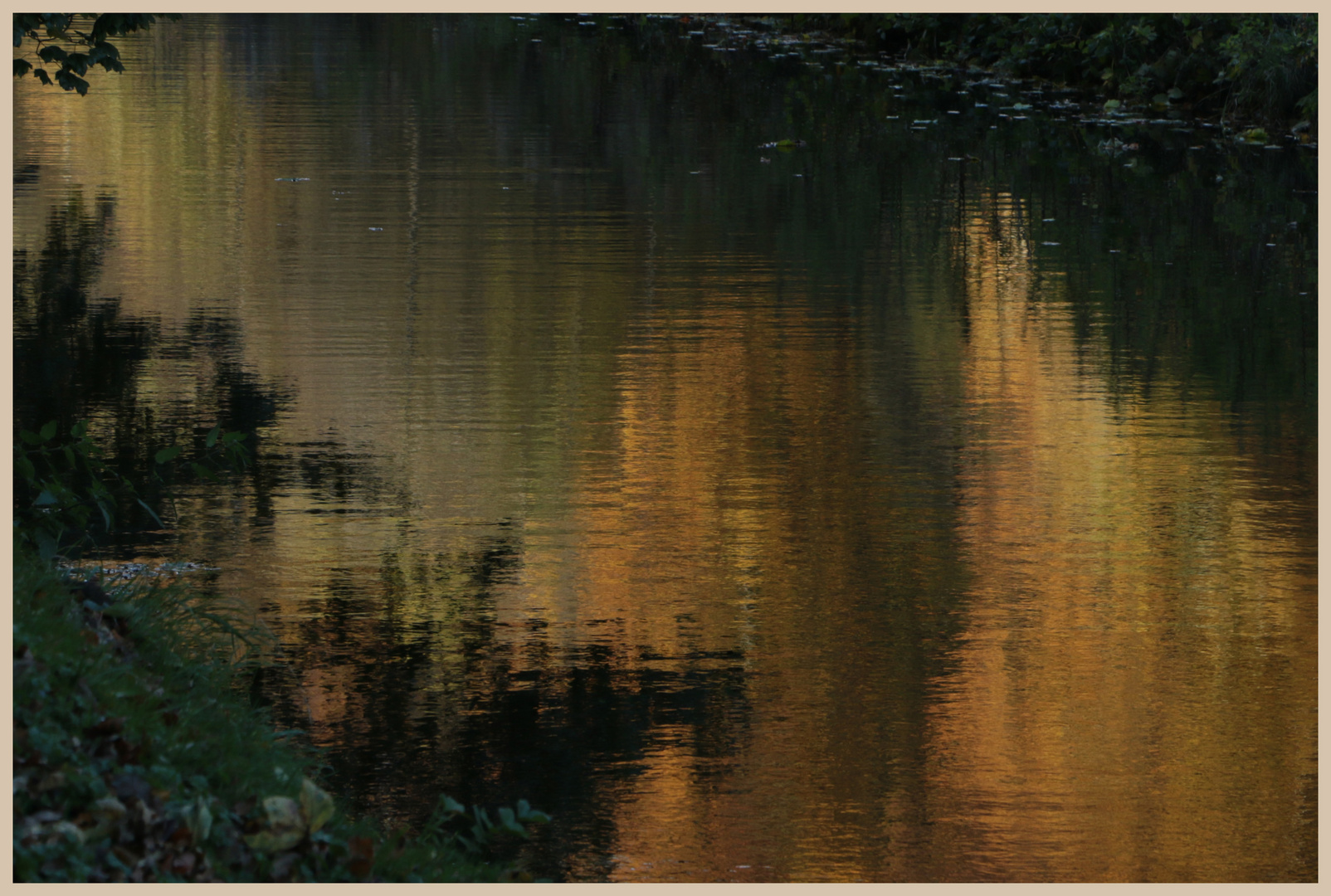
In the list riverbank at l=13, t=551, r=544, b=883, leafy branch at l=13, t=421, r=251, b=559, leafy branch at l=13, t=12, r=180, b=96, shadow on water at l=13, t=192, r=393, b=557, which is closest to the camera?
riverbank at l=13, t=551, r=544, b=883

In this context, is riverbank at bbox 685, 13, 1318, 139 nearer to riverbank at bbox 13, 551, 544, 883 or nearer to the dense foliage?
the dense foliage

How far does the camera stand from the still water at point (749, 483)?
789 centimetres

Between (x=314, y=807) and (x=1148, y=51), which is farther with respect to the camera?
(x=1148, y=51)

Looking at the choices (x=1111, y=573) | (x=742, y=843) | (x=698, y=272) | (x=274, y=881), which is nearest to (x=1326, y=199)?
(x=1111, y=573)

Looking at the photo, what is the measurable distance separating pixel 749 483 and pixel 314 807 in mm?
5912

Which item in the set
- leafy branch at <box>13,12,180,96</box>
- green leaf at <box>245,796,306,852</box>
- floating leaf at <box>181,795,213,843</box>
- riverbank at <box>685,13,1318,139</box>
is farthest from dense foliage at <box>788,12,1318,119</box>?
floating leaf at <box>181,795,213,843</box>

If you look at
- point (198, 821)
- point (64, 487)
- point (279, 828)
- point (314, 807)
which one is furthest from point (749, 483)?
point (198, 821)

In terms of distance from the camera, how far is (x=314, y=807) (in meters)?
6.24

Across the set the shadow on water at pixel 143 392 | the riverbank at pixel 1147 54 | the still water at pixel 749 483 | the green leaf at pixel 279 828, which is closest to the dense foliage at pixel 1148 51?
the riverbank at pixel 1147 54

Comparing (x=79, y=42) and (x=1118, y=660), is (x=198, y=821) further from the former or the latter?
(x=1118, y=660)

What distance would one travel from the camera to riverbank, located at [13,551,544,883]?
19.2 feet

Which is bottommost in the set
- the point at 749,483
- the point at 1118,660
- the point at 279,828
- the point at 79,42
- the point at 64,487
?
the point at 1118,660

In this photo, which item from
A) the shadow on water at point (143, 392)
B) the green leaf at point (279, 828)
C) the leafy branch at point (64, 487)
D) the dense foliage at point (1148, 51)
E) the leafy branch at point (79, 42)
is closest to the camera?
the green leaf at point (279, 828)

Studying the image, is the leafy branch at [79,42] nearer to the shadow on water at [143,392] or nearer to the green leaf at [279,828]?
the shadow on water at [143,392]
